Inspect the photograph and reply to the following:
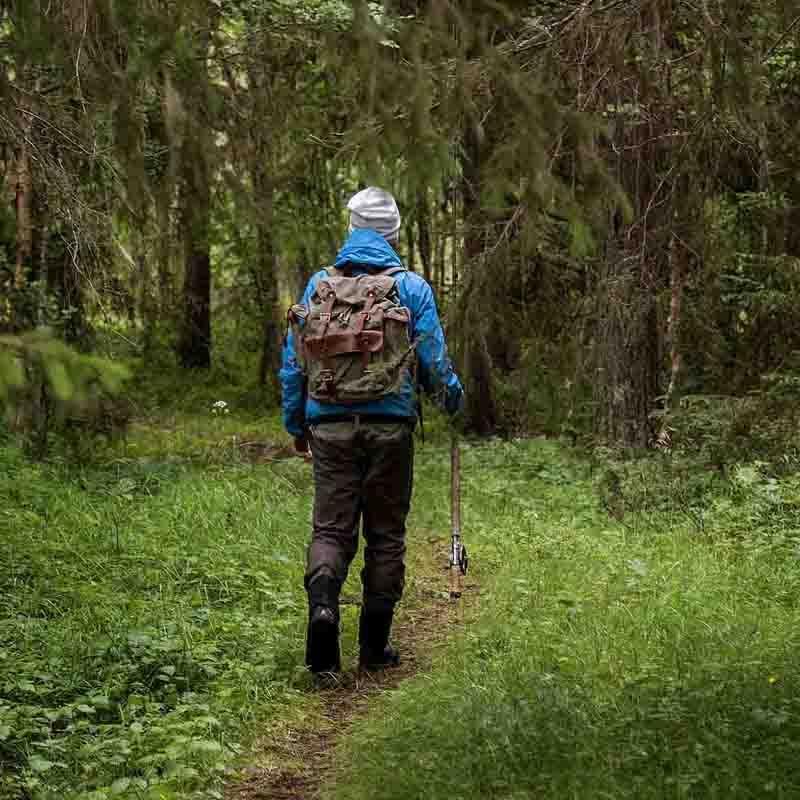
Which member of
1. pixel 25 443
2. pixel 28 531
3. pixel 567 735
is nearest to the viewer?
pixel 567 735

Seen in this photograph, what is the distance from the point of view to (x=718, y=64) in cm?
537

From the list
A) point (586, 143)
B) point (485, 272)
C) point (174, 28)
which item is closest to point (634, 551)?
point (485, 272)

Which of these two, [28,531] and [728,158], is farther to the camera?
[728,158]

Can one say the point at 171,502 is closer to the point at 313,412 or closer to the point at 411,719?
the point at 313,412

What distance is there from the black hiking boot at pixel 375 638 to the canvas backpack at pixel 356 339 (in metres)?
1.03

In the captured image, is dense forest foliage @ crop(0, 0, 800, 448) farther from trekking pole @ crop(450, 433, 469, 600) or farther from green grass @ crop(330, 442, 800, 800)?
green grass @ crop(330, 442, 800, 800)

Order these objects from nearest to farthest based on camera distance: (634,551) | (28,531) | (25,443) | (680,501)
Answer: (634,551)
(28,531)
(680,501)
(25,443)

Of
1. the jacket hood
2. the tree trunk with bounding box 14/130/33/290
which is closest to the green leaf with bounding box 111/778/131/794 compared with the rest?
the jacket hood

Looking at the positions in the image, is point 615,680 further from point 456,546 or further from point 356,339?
point 456,546

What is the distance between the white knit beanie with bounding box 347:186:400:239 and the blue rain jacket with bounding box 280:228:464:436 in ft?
0.13

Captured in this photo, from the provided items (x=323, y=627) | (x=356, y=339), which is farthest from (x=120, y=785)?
(x=356, y=339)

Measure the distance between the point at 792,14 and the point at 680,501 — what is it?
492cm

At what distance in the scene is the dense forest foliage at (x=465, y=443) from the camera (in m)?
4.62

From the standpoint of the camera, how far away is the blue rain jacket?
20.1ft
